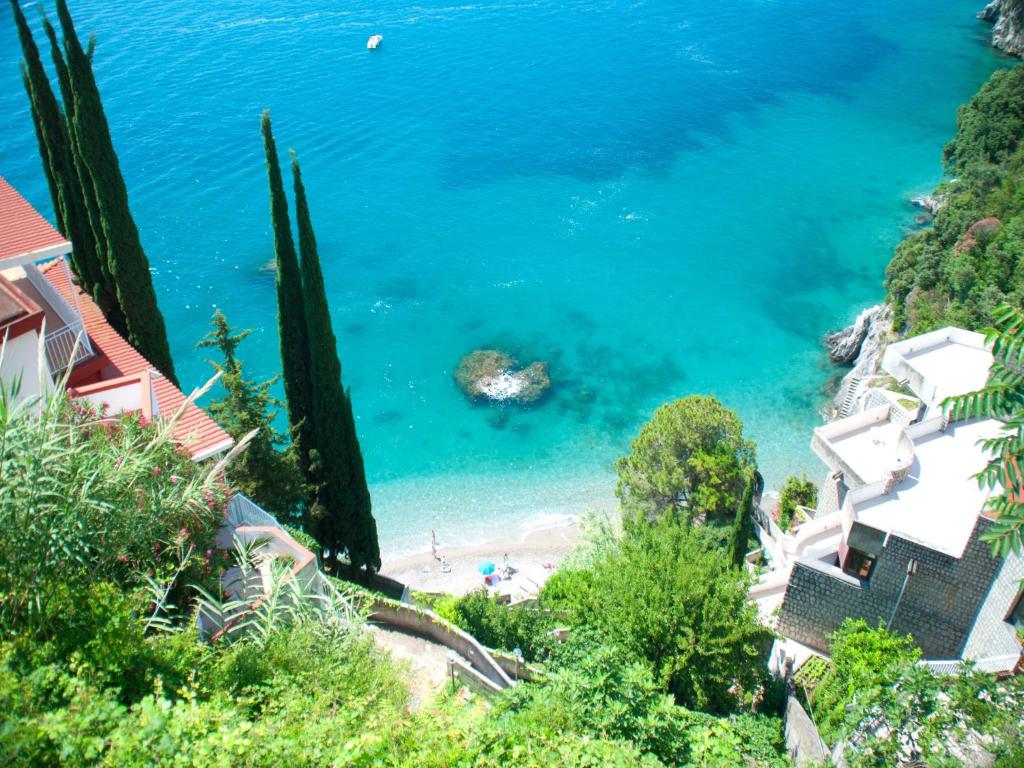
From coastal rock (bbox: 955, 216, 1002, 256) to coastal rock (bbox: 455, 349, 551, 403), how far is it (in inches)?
836

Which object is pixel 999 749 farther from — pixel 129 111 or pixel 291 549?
pixel 129 111

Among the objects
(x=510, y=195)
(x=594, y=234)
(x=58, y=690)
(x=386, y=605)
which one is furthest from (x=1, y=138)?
(x=58, y=690)

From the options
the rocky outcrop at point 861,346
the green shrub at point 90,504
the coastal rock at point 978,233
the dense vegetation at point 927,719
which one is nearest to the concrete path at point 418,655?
the green shrub at point 90,504

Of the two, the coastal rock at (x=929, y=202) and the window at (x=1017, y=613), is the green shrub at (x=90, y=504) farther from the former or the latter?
the coastal rock at (x=929, y=202)

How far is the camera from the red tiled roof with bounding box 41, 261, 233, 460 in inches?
623

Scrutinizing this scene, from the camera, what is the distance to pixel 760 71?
75.6 m

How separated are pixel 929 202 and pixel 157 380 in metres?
53.6

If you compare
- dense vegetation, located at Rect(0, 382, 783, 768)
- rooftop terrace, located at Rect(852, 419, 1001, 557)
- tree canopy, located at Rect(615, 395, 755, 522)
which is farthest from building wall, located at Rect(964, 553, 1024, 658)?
tree canopy, located at Rect(615, 395, 755, 522)

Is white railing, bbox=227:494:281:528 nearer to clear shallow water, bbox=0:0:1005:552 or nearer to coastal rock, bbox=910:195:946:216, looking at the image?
clear shallow water, bbox=0:0:1005:552

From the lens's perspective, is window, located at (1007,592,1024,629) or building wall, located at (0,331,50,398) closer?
building wall, located at (0,331,50,398)

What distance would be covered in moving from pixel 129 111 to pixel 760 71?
5629 centimetres

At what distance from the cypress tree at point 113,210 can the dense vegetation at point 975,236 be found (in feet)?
96.0

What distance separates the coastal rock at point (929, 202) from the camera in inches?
2133

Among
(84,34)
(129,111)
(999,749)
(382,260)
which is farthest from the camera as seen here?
(84,34)
